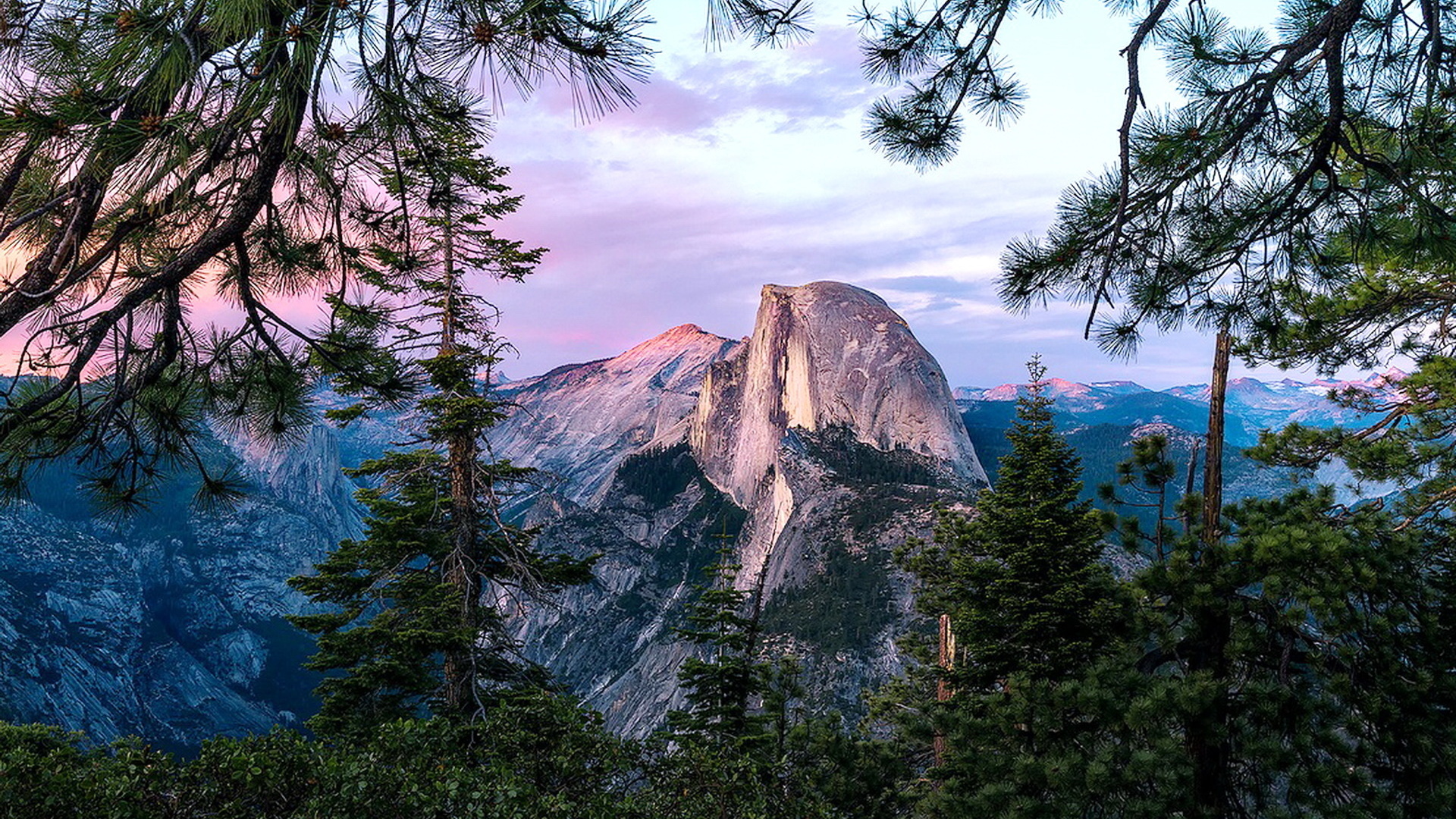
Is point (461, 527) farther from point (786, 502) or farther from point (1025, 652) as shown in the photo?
point (786, 502)

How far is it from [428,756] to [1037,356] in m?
10.9

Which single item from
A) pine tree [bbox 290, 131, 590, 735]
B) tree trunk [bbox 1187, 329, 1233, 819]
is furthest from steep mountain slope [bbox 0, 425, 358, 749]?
tree trunk [bbox 1187, 329, 1233, 819]

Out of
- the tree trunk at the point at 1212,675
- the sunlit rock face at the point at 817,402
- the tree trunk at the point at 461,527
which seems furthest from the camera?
the sunlit rock face at the point at 817,402

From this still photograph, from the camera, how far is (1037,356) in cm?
1256

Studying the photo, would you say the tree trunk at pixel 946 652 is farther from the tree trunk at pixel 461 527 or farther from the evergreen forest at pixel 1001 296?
the tree trunk at pixel 461 527

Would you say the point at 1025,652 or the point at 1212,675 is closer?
the point at 1212,675

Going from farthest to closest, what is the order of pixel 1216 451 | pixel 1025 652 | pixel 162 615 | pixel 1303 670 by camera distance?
pixel 162 615
pixel 1025 652
pixel 1216 451
pixel 1303 670

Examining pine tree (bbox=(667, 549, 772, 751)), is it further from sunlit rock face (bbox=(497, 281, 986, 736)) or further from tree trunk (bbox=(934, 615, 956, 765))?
sunlit rock face (bbox=(497, 281, 986, 736))

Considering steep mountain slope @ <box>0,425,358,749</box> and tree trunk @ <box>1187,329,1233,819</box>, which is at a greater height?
tree trunk @ <box>1187,329,1233,819</box>

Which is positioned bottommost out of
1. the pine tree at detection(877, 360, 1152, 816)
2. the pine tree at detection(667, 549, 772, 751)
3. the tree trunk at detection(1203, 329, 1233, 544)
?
the pine tree at detection(667, 549, 772, 751)

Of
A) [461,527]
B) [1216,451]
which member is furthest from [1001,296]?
[461,527]

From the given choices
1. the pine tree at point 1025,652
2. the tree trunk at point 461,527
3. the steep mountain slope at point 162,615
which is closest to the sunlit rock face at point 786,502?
the steep mountain slope at point 162,615

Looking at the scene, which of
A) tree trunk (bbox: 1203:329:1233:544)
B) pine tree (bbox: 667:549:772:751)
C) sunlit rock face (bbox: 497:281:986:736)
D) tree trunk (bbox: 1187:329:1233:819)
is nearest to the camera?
tree trunk (bbox: 1187:329:1233:819)

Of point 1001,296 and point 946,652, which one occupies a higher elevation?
point 1001,296
